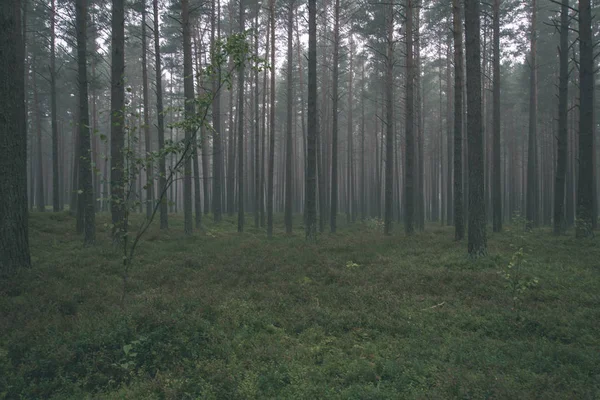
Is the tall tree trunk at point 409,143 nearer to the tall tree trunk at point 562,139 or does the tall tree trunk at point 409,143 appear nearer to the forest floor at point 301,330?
the tall tree trunk at point 562,139

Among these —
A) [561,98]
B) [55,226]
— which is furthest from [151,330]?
[561,98]

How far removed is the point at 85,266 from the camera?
946 centimetres

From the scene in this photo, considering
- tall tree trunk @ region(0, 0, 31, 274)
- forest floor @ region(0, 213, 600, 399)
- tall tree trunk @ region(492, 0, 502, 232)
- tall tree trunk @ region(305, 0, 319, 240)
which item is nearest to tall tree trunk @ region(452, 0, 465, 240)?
forest floor @ region(0, 213, 600, 399)

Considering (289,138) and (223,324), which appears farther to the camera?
(289,138)

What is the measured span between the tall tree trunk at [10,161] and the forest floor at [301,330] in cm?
65

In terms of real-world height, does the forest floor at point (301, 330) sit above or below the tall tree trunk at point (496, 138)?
below

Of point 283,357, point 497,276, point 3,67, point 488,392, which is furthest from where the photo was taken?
point 497,276

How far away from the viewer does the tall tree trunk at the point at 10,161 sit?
25.7 feet

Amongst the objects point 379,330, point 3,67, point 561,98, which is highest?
point 561,98

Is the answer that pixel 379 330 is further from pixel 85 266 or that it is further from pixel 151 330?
pixel 85 266

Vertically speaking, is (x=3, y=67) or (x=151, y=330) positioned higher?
(x=3, y=67)

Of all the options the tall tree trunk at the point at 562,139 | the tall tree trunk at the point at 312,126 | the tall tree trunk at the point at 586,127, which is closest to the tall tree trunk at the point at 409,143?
the tall tree trunk at the point at 312,126

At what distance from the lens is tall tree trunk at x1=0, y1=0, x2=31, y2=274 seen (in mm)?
7844

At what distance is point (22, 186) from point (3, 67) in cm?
252
